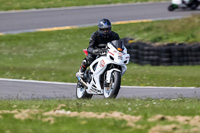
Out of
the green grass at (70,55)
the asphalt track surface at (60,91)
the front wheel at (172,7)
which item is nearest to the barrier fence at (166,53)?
the green grass at (70,55)

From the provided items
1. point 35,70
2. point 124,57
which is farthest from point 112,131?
point 35,70

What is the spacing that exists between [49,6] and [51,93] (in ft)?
55.9

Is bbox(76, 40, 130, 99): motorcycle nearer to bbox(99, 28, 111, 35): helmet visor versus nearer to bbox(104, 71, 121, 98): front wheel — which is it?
bbox(104, 71, 121, 98): front wheel

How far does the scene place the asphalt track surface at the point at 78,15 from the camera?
948 inches

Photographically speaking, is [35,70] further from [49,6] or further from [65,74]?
[49,6]

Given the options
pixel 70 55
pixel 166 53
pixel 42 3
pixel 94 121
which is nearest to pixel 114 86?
pixel 94 121

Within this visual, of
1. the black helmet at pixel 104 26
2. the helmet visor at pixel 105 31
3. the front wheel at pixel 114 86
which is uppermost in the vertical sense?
the black helmet at pixel 104 26

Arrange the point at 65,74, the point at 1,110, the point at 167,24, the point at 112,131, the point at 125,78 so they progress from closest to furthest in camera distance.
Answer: the point at 112,131 → the point at 1,110 → the point at 125,78 → the point at 65,74 → the point at 167,24

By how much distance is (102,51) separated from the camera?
31.0ft

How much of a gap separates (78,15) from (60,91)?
1431 cm

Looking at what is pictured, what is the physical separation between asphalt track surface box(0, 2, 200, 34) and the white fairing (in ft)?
45.9

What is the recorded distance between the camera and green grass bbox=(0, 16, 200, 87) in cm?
1405

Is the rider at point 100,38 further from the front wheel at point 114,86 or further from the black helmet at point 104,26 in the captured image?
the front wheel at point 114,86

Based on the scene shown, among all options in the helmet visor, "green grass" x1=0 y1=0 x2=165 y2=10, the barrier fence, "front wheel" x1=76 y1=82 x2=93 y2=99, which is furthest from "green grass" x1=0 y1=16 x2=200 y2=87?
"green grass" x1=0 y1=0 x2=165 y2=10
